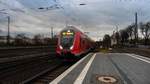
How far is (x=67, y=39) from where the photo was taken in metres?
27.7

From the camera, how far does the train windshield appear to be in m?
27.5

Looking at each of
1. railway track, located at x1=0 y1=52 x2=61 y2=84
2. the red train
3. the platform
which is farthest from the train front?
the platform

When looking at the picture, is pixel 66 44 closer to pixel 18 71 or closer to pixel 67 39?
pixel 67 39

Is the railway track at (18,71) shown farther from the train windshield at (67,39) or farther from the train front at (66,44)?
the train windshield at (67,39)

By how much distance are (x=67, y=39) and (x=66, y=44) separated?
0.54 m

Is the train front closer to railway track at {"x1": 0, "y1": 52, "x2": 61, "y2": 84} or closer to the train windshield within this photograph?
the train windshield

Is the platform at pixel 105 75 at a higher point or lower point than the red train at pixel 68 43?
lower

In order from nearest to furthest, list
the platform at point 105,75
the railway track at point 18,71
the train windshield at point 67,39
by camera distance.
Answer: the platform at point 105,75 < the railway track at point 18,71 < the train windshield at point 67,39

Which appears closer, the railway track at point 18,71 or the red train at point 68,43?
the railway track at point 18,71

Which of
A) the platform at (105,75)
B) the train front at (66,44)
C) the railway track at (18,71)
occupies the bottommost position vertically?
the railway track at (18,71)

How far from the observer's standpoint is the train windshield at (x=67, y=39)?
90.1 feet

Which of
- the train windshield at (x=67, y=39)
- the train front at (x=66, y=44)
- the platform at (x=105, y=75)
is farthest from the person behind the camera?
the train windshield at (x=67, y=39)

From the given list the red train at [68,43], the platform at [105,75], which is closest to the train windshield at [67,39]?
the red train at [68,43]

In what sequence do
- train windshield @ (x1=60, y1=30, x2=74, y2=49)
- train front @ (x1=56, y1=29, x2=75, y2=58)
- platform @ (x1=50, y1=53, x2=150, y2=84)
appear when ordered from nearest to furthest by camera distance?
platform @ (x1=50, y1=53, x2=150, y2=84) < train front @ (x1=56, y1=29, x2=75, y2=58) < train windshield @ (x1=60, y1=30, x2=74, y2=49)
